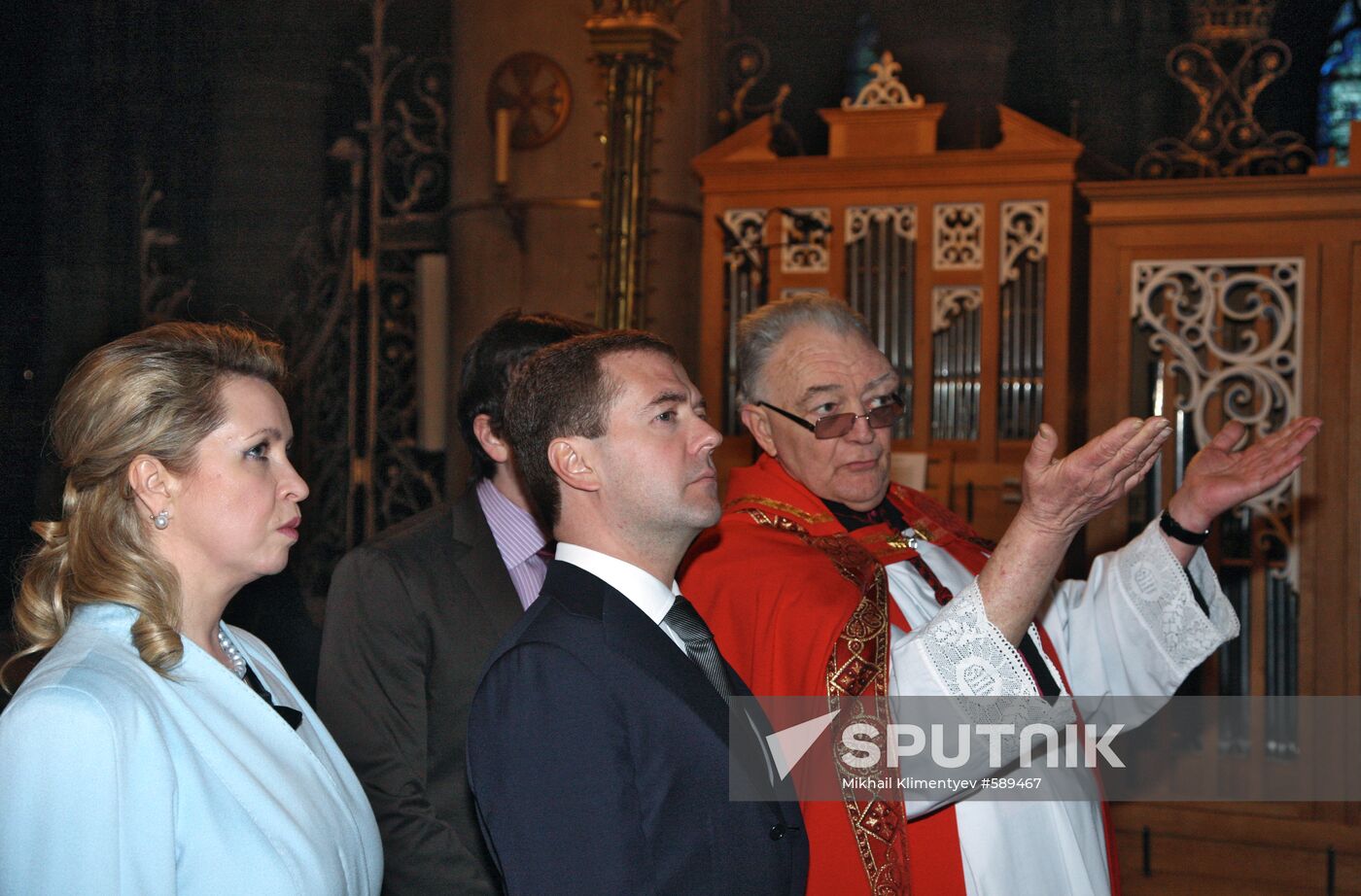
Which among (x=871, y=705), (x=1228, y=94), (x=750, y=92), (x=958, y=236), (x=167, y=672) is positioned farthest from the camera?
(x=750, y=92)

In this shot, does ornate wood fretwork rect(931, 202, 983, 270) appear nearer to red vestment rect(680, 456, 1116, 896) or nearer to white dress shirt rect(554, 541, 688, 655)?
red vestment rect(680, 456, 1116, 896)

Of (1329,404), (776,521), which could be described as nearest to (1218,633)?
(776,521)

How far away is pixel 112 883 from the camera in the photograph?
1.39 metres

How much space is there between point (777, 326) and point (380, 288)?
379 cm

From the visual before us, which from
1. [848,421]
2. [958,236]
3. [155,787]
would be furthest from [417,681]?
[958,236]

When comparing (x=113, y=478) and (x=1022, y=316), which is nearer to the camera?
(x=113, y=478)

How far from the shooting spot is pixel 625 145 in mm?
4352

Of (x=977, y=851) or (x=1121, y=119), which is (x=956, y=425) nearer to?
(x=1121, y=119)

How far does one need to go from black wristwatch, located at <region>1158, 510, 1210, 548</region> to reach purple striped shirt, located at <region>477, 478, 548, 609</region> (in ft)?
3.39

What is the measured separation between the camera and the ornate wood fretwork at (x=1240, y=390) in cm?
457

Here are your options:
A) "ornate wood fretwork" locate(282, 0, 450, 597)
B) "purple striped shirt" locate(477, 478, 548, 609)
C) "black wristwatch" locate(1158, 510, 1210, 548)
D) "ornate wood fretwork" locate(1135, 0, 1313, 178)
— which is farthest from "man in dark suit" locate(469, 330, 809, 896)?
"ornate wood fretwork" locate(1135, 0, 1313, 178)

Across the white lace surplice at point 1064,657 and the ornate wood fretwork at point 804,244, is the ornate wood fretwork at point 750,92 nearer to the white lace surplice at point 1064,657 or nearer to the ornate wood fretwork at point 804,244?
the ornate wood fretwork at point 804,244

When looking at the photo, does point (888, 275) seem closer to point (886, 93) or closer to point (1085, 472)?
point (886, 93)

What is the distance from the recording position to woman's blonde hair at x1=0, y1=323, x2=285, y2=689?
1.58 metres
